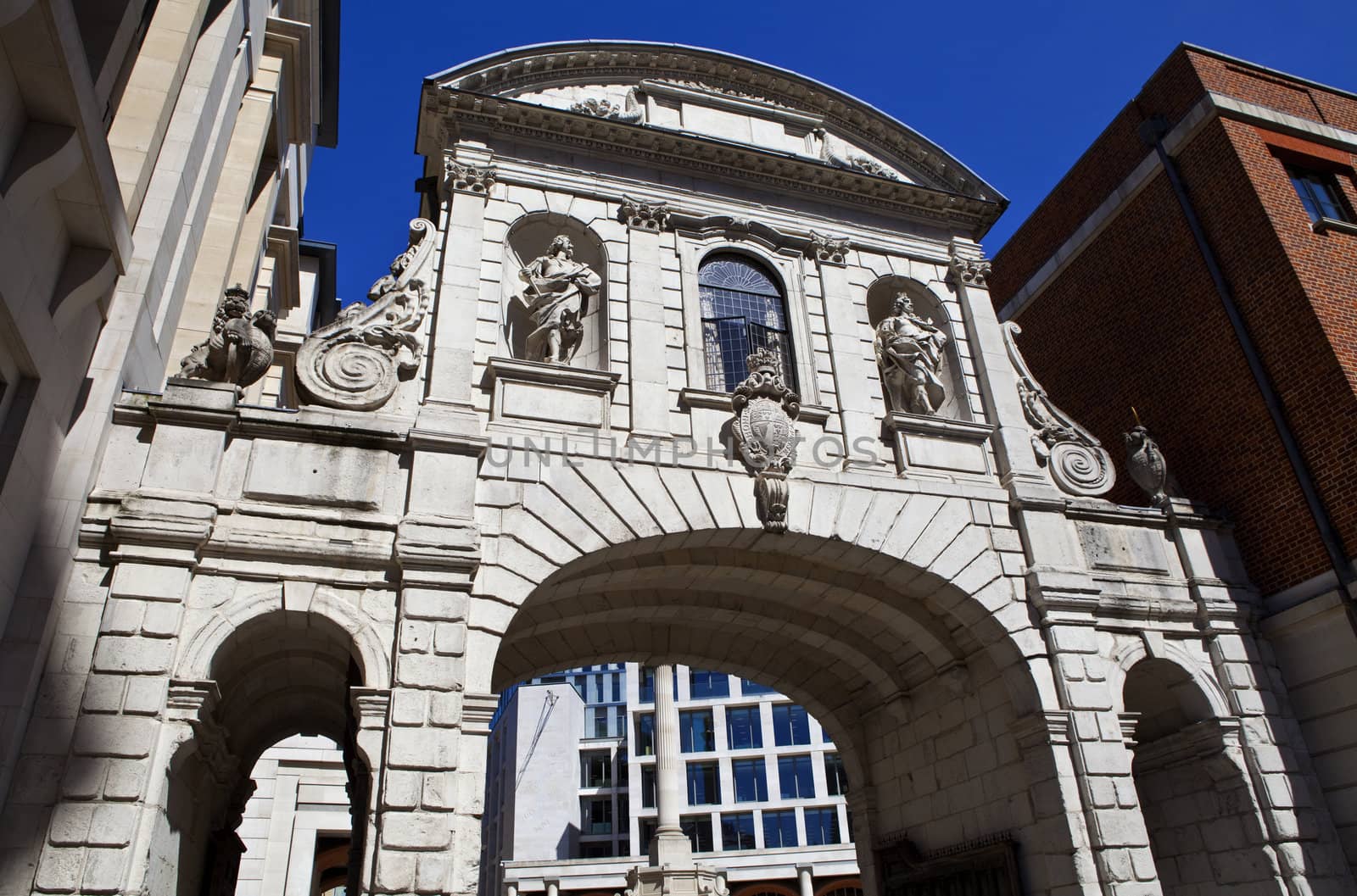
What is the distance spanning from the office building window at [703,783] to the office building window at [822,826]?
5.83 metres

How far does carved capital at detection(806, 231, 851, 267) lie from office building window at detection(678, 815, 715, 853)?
4924cm

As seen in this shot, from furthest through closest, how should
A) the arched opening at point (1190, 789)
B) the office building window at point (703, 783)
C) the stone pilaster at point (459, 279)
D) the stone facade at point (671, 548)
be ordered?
the office building window at point (703, 783)
the arched opening at point (1190, 789)
the stone pilaster at point (459, 279)
the stone facade at point (671, 548)

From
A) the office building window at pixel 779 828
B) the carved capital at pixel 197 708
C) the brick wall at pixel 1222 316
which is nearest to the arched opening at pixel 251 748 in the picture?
the carved capital at pixel 197 708

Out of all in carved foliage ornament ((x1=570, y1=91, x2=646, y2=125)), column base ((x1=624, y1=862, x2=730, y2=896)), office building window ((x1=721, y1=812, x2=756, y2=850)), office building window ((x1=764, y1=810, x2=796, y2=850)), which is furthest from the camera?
office building window ((x1=721, y1=812, x2=756, y2=850))

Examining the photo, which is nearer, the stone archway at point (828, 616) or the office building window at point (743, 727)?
the stone archway at point (828, 616)

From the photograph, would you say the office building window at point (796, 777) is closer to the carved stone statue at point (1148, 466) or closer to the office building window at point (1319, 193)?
the carved stone statue at point (1148, 466)

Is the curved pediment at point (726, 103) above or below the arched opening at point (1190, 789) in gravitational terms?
above

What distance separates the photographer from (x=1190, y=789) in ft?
39.8

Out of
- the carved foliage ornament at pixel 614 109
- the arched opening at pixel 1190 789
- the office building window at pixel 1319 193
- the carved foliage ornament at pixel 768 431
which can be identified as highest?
the carved foliage ornament at pixel 614 109

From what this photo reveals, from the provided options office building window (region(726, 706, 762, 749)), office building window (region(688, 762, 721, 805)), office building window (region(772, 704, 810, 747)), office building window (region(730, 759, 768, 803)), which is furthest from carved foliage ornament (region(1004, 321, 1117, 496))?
office building window (region(688, 762, 721, 805))

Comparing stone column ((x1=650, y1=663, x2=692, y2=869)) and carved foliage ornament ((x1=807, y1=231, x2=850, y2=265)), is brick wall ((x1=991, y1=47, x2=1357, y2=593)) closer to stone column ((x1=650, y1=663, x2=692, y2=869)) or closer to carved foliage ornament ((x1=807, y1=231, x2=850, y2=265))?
carved foliage ornament ((x1=807, y1=231, x2=850, y2=265))

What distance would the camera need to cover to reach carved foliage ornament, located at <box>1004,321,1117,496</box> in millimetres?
13031

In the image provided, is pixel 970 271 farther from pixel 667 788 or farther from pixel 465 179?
pixel 667 788

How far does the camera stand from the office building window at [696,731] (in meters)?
60.3
